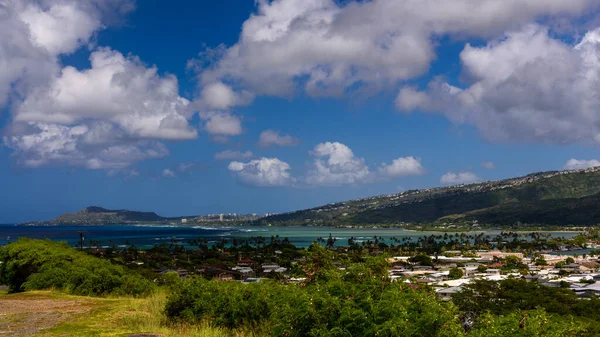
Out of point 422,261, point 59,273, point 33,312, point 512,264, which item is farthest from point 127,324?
point 422,261

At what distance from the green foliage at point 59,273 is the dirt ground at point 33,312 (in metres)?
3.25

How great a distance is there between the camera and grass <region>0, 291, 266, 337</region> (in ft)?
45.4

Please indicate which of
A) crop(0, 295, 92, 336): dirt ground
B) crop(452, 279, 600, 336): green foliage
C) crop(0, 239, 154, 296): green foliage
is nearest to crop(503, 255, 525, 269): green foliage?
crop(452, 279, 600, 336): green foliage

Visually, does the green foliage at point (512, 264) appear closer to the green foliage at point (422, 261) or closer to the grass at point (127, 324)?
the green foliage at point (422, 261)

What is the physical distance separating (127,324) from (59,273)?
45.2 feet

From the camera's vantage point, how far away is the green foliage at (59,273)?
26484 mm

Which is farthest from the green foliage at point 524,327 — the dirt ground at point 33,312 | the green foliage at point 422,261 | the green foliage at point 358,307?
the green foliage at point 422,261

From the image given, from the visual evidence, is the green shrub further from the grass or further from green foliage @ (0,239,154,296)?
green foliage @ (0,239,154,296)

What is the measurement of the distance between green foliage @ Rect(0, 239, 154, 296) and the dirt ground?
128 inches

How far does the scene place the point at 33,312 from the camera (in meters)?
18.1

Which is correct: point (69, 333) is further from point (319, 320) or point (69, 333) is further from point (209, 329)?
point (319, 320)

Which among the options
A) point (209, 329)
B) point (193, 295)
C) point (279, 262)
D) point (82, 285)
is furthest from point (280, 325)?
point (279, 262)

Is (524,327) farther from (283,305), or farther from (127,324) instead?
(127,324)

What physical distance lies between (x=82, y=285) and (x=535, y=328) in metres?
24.1
